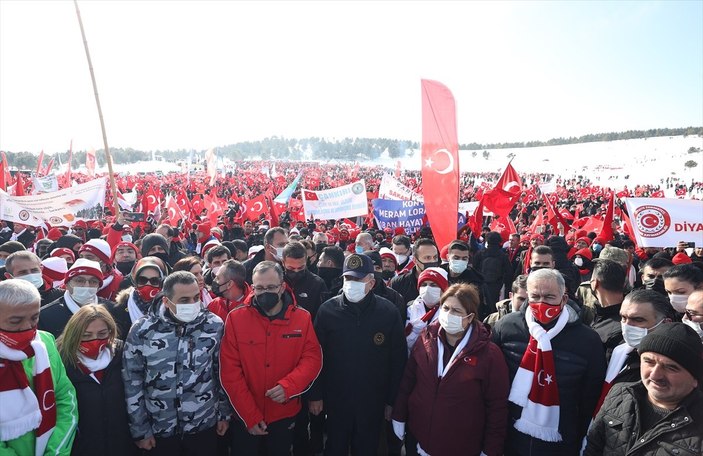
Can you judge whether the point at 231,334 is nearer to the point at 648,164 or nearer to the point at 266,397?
the point at 266,397

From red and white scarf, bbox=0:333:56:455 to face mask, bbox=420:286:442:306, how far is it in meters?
2.75

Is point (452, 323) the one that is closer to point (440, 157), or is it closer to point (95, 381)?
point (95, 381)

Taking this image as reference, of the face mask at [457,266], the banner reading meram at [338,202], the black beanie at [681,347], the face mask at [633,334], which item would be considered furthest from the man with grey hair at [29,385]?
the banner reading meram at [338,202]

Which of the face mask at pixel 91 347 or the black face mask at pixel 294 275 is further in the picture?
the black face mask at pixel 294 275

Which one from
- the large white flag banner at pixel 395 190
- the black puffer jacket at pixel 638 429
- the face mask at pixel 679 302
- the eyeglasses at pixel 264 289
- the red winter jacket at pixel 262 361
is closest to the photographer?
the black puffer jacket at pixel 638 429

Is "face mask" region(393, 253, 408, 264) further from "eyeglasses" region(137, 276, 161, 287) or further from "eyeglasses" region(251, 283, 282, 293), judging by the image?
"eyeglasses" region(137, 276, 161, 287)

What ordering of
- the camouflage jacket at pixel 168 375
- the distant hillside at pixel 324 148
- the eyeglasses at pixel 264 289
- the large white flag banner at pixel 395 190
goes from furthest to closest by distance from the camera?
the distant hillside at pixel 324 148, the large white flag banner at pixel 395 190, the eyeglasses at pixel 264 289, the camouflage jacket at pixel 168 375

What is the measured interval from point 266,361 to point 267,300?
45cm

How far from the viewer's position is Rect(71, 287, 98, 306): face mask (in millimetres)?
3580

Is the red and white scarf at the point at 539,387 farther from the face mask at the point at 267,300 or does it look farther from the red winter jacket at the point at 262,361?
the face mask at the point at 267,300

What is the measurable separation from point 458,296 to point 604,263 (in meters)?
1.32

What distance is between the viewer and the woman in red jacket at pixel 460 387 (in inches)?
111

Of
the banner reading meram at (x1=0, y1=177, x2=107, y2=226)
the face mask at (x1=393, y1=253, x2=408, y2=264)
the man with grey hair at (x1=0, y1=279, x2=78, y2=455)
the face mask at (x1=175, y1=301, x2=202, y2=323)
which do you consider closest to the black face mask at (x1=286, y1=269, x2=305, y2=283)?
the face mask at (x1=175, y1=301, x2=202, y2=323)

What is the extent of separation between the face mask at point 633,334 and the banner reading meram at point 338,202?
7.97 meters
